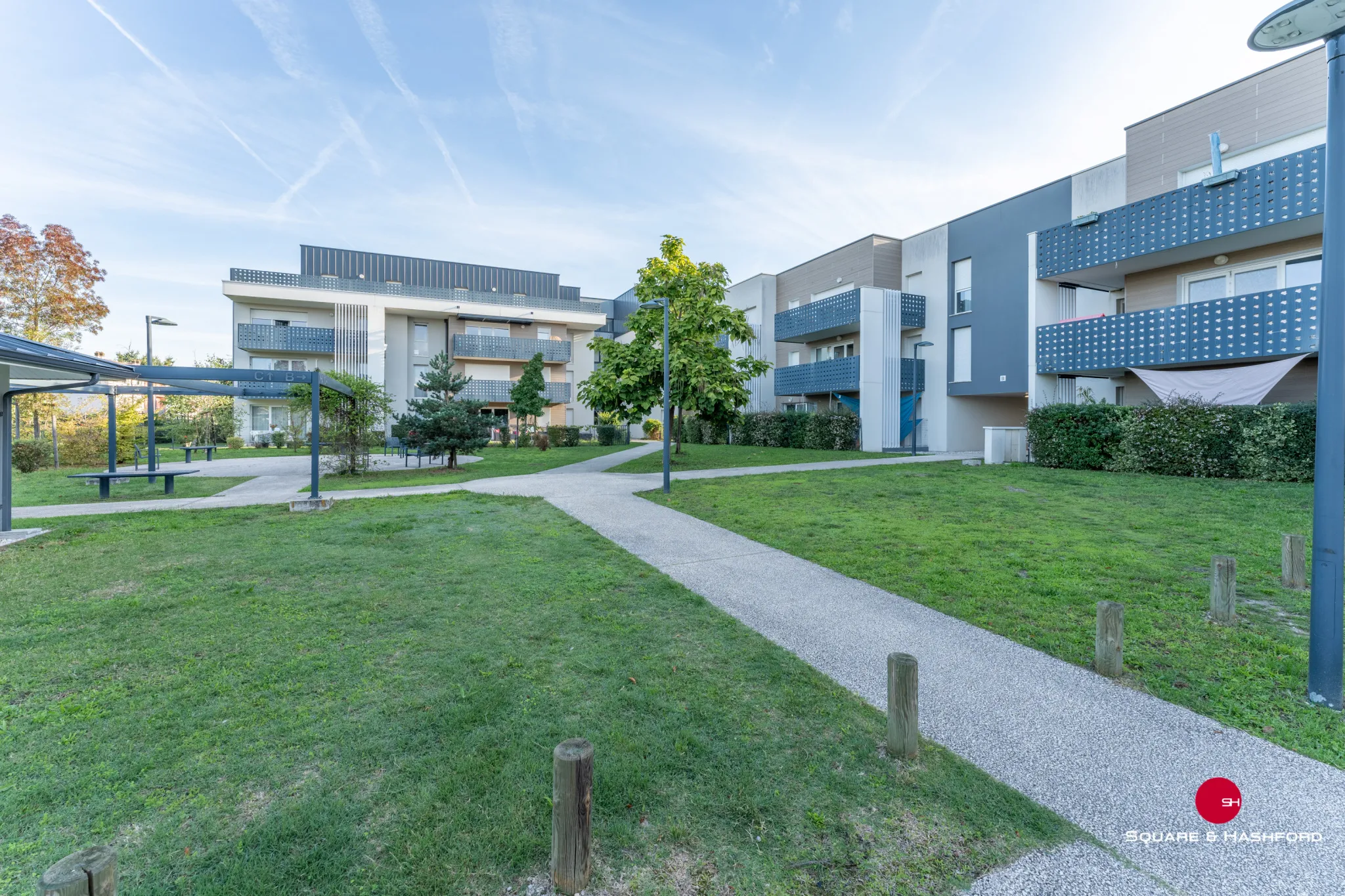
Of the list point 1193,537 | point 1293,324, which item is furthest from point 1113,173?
point 1193,537

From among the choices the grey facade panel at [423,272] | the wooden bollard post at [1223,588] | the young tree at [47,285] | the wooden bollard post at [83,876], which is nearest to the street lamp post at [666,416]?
the wooden bollard post at [1223,588]

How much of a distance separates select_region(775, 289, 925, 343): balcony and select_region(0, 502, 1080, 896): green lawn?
21.6 m

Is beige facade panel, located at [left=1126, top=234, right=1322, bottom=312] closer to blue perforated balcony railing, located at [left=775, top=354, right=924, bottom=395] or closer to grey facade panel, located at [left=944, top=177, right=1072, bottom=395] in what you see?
grey facade panel, located at [left=944, top=177, right=1072, bottom=395]

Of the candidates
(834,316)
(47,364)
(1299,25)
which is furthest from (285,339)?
(1299,25)

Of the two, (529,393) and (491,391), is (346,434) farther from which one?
(491,391)

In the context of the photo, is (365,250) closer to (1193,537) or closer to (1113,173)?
(1113,173)

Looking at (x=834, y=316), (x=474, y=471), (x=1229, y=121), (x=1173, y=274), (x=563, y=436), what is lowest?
(x=474, y=471)

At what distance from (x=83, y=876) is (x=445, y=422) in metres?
17.5

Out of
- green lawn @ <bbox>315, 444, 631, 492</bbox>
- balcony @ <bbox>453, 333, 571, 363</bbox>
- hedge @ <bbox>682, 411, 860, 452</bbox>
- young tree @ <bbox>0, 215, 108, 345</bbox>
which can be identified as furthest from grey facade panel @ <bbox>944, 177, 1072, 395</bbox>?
young tree @ <bbox>0, 215, 108, 345</bbox>

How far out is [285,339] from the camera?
106ft

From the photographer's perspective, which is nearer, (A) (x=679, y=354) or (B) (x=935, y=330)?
(A) (x=679, y=354)

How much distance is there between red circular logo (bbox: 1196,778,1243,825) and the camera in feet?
8.56

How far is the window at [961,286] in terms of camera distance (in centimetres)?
2306

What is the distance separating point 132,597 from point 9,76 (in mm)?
13501
